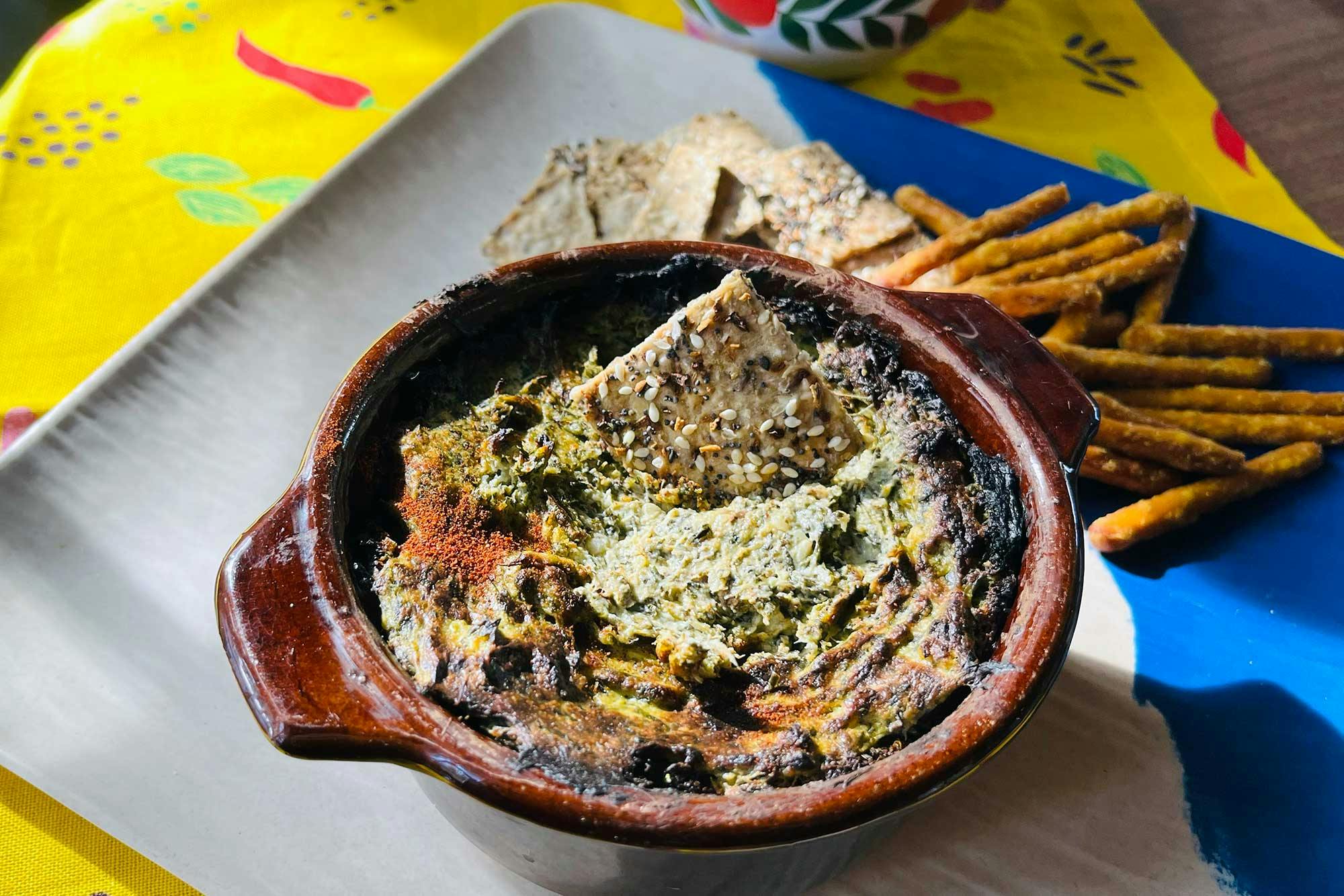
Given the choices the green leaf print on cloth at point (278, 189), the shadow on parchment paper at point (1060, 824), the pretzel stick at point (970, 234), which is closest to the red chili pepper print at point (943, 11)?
the pretzel stick at point (970, 234)

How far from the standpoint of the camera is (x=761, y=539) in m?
1.81

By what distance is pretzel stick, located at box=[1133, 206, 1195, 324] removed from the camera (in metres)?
2.75

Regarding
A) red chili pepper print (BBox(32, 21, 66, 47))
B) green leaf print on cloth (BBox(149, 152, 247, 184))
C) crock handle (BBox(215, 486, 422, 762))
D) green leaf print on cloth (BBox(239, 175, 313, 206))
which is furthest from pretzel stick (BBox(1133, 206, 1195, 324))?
red chili pepper print (BBox(32, 21, 66, 47))

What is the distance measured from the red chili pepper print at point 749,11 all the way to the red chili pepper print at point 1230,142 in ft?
5.30

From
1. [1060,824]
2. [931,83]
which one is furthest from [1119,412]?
[931,83]

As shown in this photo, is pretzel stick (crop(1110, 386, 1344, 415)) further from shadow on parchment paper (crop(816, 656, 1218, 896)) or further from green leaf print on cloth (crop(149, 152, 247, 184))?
green leaf print on cloth (crop(149, 152, 247, 184))

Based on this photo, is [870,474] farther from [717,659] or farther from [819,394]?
[717,659]

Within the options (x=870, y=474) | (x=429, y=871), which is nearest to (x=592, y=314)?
(x=870, y=474)

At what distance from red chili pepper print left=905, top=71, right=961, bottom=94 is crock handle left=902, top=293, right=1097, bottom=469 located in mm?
1969

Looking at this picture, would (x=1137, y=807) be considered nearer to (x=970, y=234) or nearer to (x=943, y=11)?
(x=970, y=234)

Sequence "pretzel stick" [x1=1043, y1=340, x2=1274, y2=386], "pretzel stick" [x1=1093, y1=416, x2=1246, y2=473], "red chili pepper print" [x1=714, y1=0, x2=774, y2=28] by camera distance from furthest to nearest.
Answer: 1. "red chili pepper print" [x1=714, y1=0, x2=774, y2=28]
2. "pretzel stick" [x1=1043, y1=340, x2=1274, y2=386]
3. "pretzel stick" [x1=1093, y1=416, x2=1246, y2=473]

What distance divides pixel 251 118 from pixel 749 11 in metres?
1.69

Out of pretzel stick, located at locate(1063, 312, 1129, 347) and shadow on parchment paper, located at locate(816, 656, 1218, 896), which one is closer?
shadow on parchment paper, located at locate(816, 656, 1218, 896)

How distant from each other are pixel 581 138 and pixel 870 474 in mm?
1988
